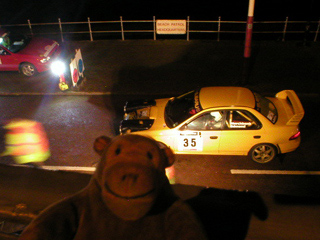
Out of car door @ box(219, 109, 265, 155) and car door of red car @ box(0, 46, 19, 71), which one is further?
car door of red car @ box(0, 46, 19, 71)

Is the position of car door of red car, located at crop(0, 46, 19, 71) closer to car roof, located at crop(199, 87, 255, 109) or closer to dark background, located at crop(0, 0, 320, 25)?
car roof, located at crop(199, 87, 255, 109)

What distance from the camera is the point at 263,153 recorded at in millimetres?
6406

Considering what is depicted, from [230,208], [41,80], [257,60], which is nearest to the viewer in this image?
[230,208]

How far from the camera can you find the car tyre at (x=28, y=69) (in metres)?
11.2

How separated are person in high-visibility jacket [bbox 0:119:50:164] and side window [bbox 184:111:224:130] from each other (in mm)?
3587

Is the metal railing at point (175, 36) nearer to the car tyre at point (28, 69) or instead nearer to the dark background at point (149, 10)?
the dark background at point (149, 10)

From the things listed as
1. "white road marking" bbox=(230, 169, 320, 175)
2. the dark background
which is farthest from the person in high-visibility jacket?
the dark background

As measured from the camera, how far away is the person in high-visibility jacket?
22.6 ft

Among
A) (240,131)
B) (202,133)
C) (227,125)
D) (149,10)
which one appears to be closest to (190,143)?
(202,133)

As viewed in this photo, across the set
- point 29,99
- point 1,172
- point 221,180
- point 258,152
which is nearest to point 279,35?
point 258,152

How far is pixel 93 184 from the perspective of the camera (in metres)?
2.38

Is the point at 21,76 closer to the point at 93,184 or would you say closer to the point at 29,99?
the point at 29,99

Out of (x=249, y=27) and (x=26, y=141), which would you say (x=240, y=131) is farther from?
(x=26, y=141)

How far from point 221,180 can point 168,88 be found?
467 centimetres
